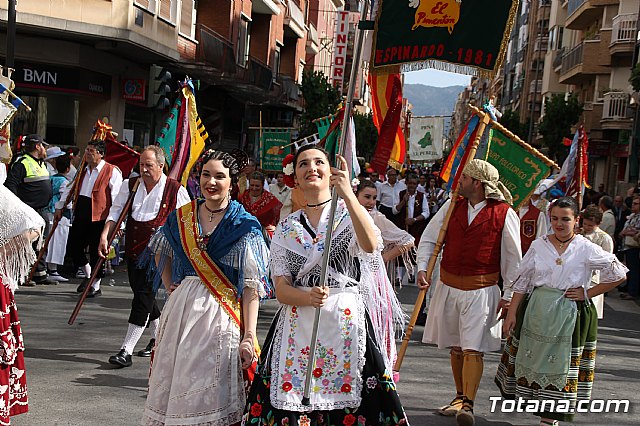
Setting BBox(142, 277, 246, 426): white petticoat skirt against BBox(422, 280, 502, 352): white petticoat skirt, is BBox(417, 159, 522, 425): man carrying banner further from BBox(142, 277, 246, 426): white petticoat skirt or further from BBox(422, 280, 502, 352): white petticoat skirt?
BBox(142, 277, 246, 426): white petticoat skirt

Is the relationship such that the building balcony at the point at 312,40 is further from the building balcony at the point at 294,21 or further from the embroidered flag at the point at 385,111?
the embroidered flag at the point at 385,111

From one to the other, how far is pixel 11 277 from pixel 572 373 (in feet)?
12.7

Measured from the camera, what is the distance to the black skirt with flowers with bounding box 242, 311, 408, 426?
4301mm

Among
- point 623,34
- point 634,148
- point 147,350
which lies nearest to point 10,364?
point 147,350

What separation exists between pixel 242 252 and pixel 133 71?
17.1m

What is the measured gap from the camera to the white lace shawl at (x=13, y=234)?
479 centimetres

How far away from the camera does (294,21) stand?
37.7 metres

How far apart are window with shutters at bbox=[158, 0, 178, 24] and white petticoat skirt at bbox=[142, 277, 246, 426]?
52.3 feet

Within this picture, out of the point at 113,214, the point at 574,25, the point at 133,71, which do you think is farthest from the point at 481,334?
the point at 574,25

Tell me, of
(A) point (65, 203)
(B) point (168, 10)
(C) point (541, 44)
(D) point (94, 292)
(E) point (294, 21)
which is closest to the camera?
(D) point (94, 292)

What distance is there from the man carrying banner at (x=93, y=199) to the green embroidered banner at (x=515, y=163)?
5.15 metres

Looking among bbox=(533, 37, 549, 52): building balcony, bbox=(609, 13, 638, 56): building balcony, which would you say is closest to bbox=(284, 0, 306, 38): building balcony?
bbox=(609, 13, 638, 56): building balcony

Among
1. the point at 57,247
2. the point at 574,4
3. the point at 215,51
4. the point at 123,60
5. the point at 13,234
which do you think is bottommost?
the point at 57,247

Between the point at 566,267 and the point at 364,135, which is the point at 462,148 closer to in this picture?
the point at 566,267
